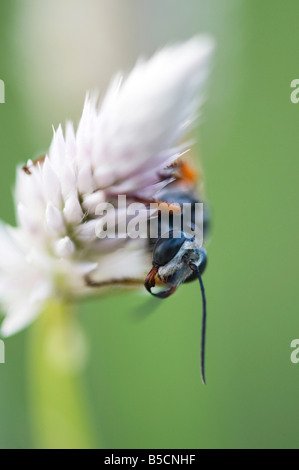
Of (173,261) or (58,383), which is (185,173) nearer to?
(173,261)

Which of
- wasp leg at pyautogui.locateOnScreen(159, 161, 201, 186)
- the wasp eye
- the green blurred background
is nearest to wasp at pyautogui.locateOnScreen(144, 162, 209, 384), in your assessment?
the wasp eye

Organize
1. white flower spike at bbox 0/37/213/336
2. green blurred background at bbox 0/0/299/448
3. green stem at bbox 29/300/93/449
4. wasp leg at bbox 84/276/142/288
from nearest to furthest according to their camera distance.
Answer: white flower spike at bbox 0/37/213/336, wasp leg at bbox 84/276/142/288, green stem at bbox 29/300/93/449, green blurred background at bbox 0/0/299/448

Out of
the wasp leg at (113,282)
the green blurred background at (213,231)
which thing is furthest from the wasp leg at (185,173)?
the green blurred background at (213,231)

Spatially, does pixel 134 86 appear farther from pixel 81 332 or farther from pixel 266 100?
pixel 266 100

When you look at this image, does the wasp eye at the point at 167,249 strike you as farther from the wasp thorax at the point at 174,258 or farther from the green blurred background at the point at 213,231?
the green blurred background at the point at 213,231

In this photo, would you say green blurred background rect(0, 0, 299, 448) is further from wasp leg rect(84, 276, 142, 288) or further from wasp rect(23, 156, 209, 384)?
wasp rect(23, 156, 209, 384)

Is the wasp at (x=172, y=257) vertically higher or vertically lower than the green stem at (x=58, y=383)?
higher

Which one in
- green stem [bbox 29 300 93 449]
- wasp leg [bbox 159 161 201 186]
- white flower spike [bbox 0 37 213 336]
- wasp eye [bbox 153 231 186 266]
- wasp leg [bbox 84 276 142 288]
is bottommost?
green stem [bbox 29 300 93 449]
